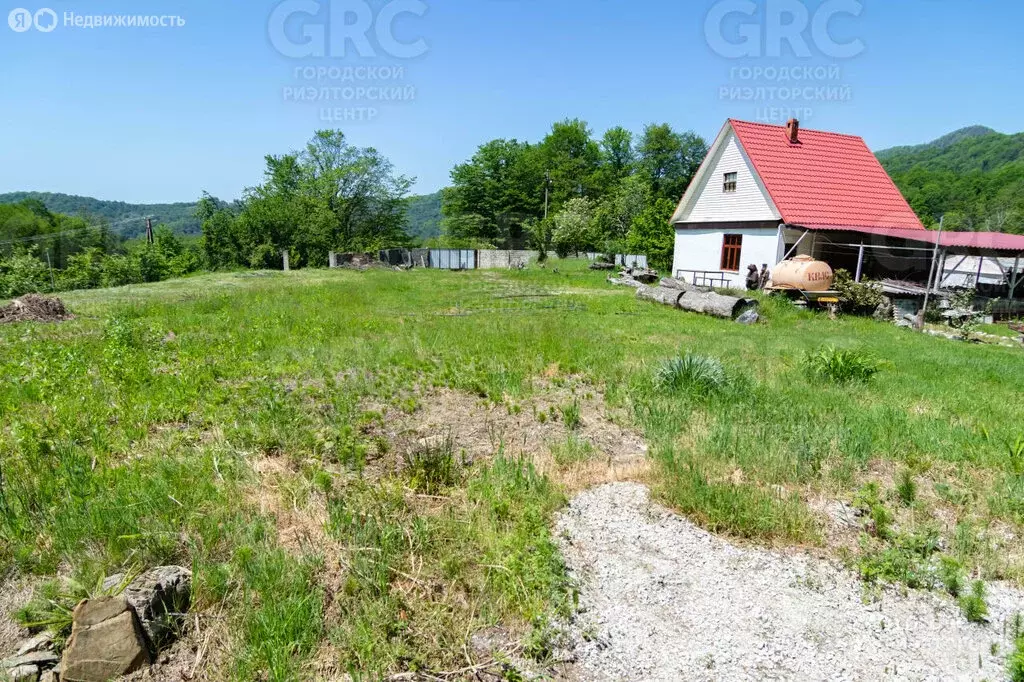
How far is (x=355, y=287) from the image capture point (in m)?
20.0

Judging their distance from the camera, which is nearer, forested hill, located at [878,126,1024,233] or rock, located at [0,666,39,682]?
rock, located at [0,666,39,682]

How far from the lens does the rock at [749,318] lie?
14.0 metres

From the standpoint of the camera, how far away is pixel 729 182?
21281mm

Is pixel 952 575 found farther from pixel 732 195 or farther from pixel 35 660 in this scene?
pixel 732 195

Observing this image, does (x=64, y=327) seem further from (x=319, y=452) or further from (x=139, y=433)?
(x=319, y=452)

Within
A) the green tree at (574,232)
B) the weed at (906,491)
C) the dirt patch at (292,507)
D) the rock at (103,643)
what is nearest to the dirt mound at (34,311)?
the dirt patch at (292,507)

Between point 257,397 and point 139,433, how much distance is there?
4.23 ft

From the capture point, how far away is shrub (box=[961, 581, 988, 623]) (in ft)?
9.99

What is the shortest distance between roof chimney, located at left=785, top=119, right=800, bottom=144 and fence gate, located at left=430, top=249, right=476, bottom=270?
66.0ft

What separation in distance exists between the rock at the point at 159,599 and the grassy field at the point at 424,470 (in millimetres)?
135

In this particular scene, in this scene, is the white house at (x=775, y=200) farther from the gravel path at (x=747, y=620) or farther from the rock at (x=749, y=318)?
the gravel path at (x=747, y=620)

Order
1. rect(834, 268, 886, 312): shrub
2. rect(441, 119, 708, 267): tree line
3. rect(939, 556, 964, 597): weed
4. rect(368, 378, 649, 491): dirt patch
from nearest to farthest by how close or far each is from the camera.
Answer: rect(939, 556, 964, 597): weed < rect(368, 378, 649, 491): dirt patch < rect(834, 268, 886, 312): shrub < rect(441, 119, 708, 267): tree line

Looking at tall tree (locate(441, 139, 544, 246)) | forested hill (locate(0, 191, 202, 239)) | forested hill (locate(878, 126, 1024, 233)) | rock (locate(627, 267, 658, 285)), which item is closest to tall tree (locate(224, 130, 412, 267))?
tall tree (locate(441, 139, 544, 246))

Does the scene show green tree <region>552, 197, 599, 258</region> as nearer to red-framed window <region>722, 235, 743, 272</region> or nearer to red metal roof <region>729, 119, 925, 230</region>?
red metal roof <region>729, 119, 925, 230</region>
